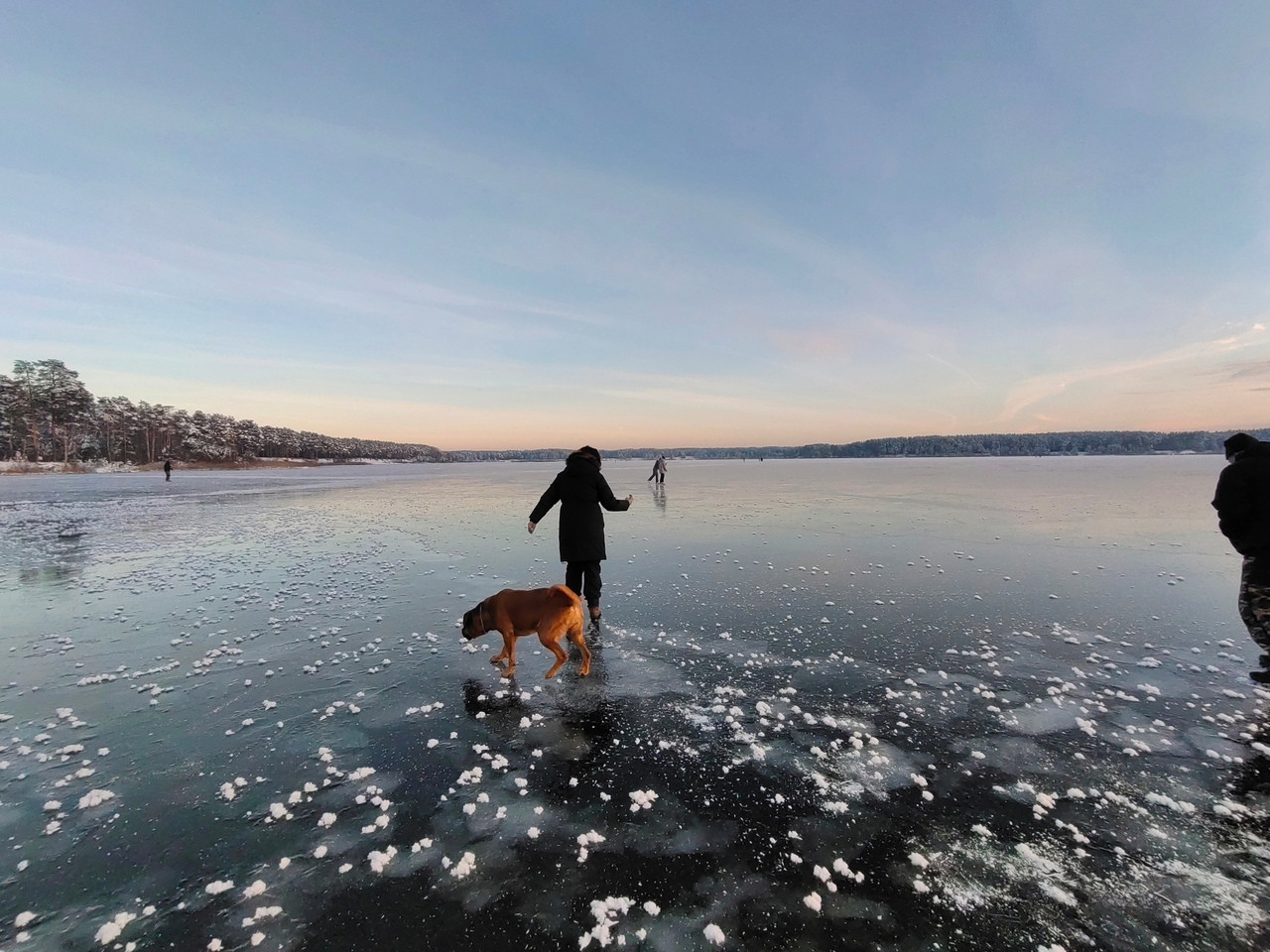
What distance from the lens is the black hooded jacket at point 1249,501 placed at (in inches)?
252

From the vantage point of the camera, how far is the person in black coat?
330 inches

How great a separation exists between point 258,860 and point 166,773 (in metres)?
1.86

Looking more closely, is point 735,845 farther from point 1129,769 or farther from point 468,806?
point 1129,769

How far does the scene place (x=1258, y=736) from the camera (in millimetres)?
5020

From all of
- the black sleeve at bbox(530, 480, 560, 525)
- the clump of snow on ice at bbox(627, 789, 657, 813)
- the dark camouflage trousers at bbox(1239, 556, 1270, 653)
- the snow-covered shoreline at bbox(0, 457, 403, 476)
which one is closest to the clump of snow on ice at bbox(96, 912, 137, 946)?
the clump of snow on ice at bbox(627, 789, 657, 813)

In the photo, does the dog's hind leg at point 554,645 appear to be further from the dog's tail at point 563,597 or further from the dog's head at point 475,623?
the dog's head at point 475,623

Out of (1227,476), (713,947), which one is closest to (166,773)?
(713,947)

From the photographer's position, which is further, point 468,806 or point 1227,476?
point 1227,476

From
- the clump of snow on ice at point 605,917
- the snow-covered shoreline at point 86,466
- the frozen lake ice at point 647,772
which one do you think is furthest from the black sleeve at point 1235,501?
the snow-covered shoreline at point 86,466

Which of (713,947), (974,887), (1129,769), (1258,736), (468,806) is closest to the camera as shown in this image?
(713,947)

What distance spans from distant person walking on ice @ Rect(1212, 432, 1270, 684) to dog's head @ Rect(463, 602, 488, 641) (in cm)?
951

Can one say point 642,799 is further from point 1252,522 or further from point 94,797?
point 1252,522

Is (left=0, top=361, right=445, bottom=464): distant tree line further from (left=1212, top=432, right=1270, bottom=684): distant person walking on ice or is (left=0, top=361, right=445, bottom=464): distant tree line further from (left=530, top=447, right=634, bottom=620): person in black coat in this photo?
(left=1212, top=432, right=1270, bottom=684): distant person walking on ice

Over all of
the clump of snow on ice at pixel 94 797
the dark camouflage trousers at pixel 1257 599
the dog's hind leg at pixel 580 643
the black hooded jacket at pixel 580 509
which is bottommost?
the clump of snow on ice at pixel 94 797
